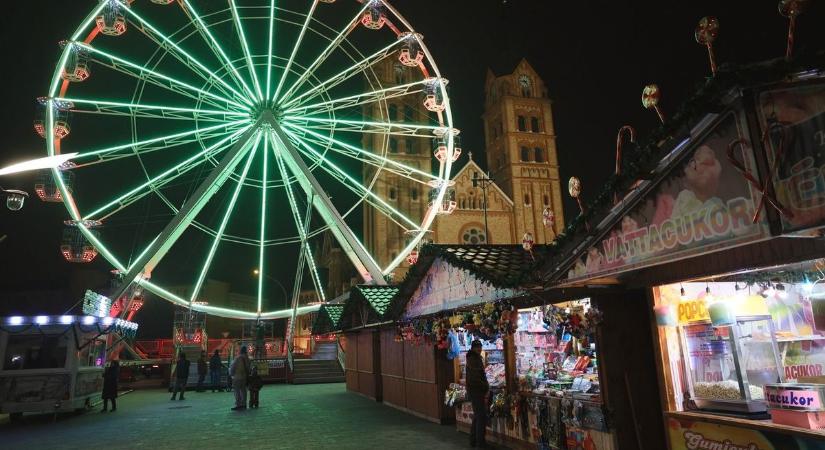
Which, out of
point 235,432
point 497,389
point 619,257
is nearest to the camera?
point 619,257

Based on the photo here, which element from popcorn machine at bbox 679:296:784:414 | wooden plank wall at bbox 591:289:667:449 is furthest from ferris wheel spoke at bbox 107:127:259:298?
popcorn machine at bbox 679:296:784:414

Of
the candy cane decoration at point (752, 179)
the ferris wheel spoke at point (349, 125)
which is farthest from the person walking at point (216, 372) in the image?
the candy cane decoration at point (752, 179)

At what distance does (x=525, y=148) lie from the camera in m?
58.5

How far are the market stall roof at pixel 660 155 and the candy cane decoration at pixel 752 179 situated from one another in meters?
0.17

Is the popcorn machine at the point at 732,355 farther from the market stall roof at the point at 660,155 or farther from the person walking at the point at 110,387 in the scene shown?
the person walking at the point at 110,387

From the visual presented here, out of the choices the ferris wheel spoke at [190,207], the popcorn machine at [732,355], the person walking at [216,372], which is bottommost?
the person walking at [216,372]

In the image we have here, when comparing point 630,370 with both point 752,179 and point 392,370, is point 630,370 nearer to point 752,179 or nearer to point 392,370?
point 752,179

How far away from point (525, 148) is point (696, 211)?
183 ft

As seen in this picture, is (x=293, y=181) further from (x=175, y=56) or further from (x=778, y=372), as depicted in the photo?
(x=778, y=372)

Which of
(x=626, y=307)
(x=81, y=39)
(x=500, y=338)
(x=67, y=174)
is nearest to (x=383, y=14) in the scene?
(x=81, y=39)

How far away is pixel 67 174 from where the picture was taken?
18891 millimetres

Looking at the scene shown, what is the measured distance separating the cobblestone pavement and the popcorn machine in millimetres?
4758

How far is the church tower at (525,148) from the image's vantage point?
56188 mm

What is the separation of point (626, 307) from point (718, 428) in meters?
1.87
